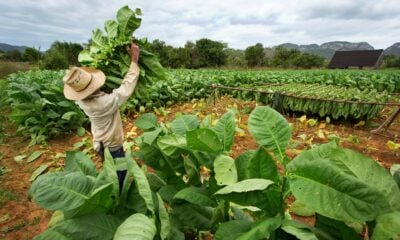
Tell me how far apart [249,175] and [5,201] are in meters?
3.74

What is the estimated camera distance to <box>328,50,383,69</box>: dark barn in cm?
5322

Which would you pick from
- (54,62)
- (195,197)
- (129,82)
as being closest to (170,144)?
(195,197)

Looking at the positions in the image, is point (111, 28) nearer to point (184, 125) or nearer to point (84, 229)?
point (184, 125)

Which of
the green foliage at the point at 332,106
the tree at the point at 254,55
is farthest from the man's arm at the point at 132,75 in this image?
the tree at the point at 254,55

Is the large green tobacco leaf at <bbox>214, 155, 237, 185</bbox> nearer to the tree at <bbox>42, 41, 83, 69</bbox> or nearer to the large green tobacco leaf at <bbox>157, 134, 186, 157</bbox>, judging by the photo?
the large green tobacco leaf at <bbox>157, 134, 186, 157</bbox>

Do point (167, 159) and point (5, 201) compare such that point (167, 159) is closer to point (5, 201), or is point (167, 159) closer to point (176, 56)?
point (5, 201)

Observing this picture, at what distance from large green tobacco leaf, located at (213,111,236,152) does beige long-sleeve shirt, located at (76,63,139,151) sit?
1465 millimetres

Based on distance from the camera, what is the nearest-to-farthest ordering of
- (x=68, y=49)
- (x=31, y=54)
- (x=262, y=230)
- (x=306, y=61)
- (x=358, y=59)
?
(x=262, y=230) → (x=68, y=49) → (x=31, y=54) → (x=306, y=61) → (x=358, y=59)

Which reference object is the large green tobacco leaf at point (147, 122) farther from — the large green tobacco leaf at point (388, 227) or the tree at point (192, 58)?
the tree at point (192, 58)

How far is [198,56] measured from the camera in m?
47.9

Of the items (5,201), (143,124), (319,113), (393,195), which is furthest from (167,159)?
(319,113)

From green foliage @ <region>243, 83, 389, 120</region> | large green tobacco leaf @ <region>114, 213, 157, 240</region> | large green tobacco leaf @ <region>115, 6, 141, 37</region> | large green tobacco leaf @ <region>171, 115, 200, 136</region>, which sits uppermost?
large green tobacco leaf @ <region>115, 6, 141, 37</region>

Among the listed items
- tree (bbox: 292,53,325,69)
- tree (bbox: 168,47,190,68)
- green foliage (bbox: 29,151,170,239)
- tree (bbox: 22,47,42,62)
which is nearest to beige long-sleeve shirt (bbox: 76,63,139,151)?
green foliage (bbox: 29,151,170,239)

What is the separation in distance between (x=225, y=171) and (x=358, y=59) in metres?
61.6
